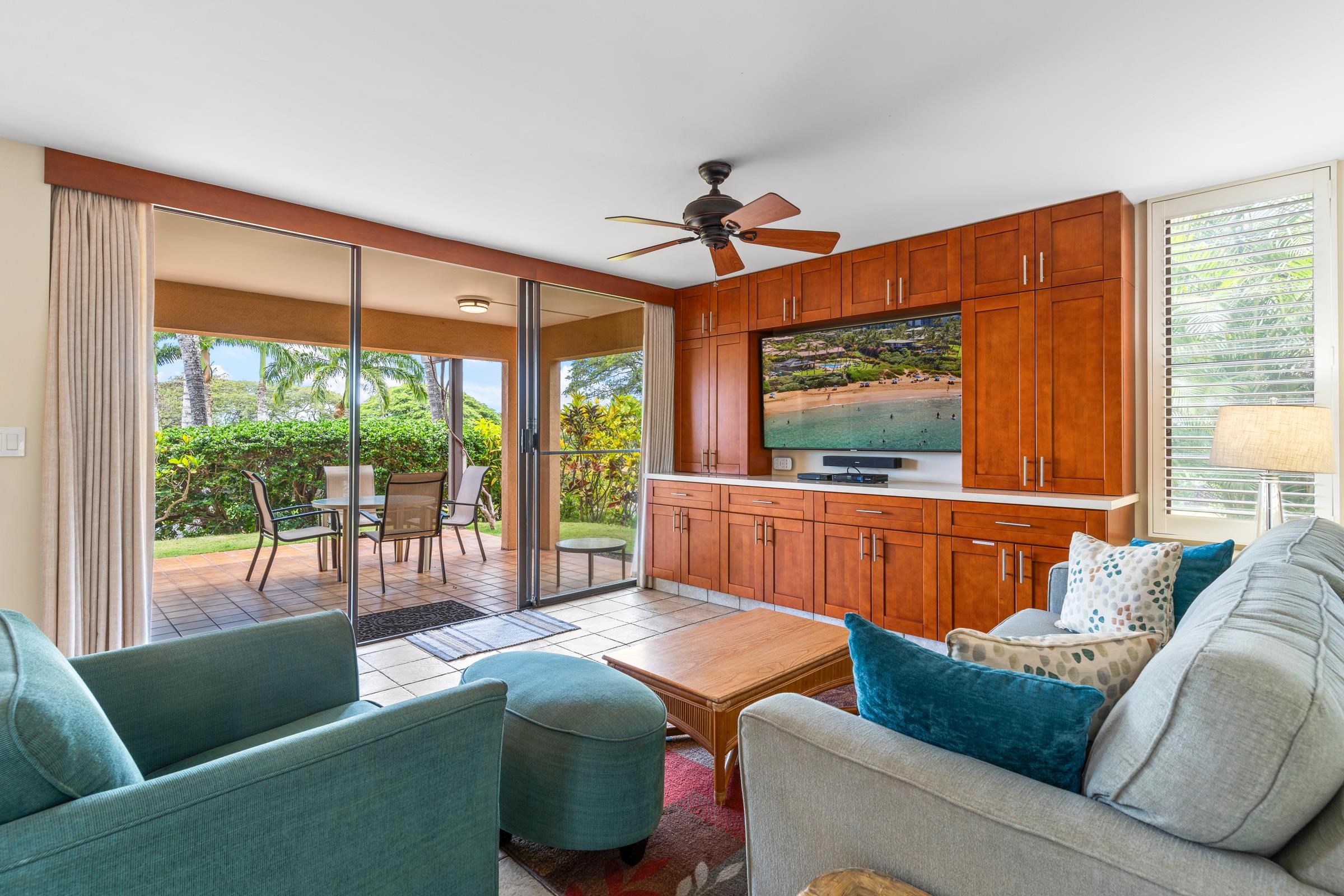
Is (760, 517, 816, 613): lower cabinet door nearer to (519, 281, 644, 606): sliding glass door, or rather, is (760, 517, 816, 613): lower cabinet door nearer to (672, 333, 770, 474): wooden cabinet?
(672, 333, 770, 474): wooden cabinet

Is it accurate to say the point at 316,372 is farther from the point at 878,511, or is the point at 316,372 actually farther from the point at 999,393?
the point at 999,393

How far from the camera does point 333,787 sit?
113cm

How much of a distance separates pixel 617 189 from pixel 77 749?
3069 millimetres

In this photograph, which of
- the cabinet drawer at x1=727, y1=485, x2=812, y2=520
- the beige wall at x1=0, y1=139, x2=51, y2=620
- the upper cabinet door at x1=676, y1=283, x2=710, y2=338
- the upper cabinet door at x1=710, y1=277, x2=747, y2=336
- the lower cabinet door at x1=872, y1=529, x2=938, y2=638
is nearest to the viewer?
the beige wall at x1=0, y1=139, x2=51, y2=620

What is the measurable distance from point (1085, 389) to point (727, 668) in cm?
254

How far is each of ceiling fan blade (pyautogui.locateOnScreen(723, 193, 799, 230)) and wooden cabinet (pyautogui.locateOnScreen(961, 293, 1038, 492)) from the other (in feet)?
5.52

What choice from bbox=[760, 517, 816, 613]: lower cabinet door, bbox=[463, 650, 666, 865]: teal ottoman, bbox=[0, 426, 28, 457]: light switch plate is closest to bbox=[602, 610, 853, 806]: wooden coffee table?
bbox=[463, 650, 666, 865]: teal ottoman

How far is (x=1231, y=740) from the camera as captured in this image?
84 centimetres

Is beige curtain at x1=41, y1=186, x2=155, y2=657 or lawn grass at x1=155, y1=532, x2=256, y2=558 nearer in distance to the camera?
beige curtain at x1=41, y1=186, x2=155, y2=657

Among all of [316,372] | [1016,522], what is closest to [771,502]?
[1016,522]

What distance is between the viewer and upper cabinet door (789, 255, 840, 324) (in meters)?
4.51

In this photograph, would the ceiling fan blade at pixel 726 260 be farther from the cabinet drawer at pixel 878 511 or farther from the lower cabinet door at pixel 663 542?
the lower cabinet door at pixel 663 542

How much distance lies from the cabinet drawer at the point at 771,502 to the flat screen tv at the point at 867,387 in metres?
0.60

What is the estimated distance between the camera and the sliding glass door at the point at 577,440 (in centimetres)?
479
